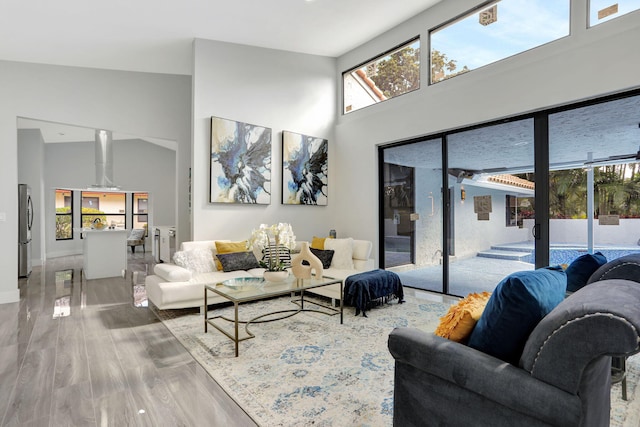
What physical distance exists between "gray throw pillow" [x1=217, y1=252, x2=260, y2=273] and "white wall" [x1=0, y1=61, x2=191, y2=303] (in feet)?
8.18

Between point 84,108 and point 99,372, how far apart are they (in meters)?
4.47

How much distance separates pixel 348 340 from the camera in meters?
3.23

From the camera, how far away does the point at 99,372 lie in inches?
103

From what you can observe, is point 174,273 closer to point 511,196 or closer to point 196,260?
point 196,260

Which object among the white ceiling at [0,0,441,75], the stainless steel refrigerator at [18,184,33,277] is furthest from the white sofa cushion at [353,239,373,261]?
the stainless steel refrigerator at [18,184,33,277]

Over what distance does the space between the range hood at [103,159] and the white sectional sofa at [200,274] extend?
4036mm

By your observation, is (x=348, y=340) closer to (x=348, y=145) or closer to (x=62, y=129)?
(x=348, y=145)

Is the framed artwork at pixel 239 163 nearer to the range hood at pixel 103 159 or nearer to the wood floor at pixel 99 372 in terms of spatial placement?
the wood floor at pixel 99 372

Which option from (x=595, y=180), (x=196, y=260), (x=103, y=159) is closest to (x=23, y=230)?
(x=103, y=159)

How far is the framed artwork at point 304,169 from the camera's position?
6016 millimetres

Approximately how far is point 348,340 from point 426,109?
357 centimetres

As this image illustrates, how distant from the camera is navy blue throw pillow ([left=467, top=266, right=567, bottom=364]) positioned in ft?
4.58

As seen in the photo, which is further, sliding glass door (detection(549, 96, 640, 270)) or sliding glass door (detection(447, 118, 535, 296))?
sliding glass door (detection(447, 118, 535, 296))

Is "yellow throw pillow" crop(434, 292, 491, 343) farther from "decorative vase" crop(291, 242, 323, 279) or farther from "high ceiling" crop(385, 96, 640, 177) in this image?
"high ceiling" crop(385, 96, 640, 177)
